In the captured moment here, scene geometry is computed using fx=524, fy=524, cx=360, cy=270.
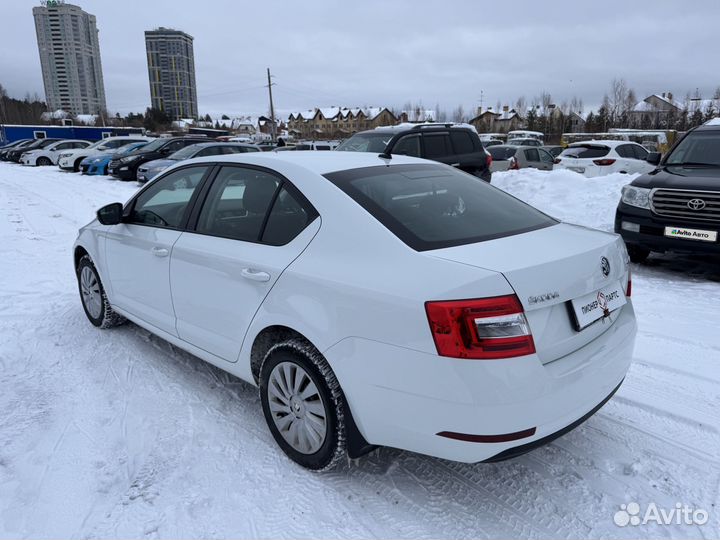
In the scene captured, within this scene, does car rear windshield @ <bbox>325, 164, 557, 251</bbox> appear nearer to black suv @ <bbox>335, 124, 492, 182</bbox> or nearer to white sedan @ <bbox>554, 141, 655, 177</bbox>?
black suv @ <bbox>335, 124, 492, 182</bbox>

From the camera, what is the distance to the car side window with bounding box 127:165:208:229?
3752 millimetres

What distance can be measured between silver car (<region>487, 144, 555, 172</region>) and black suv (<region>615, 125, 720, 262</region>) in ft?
30.4

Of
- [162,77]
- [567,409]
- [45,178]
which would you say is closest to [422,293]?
[567,409]

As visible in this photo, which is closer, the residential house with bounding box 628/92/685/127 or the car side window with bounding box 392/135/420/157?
the car side window with bounding box 392/135/420/157

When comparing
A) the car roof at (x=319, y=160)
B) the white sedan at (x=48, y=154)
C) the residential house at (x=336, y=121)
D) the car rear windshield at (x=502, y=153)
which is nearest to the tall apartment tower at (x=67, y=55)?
the residential house at (x=336, y=121)

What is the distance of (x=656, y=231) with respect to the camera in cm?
645

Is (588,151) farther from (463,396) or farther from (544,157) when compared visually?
(463,396)

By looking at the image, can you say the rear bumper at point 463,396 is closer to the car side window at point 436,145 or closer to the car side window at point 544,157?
the car side window at point 436,145

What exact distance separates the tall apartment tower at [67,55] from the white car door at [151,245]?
12236 centimetres

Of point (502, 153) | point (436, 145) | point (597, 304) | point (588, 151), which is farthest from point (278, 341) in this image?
point (502, 153)

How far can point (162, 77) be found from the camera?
106000 millimetres

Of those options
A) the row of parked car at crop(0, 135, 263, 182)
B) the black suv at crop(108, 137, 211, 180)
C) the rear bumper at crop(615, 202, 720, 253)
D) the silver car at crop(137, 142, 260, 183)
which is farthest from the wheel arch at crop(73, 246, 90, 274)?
the black suv at crop(108, 137, 211, 180)

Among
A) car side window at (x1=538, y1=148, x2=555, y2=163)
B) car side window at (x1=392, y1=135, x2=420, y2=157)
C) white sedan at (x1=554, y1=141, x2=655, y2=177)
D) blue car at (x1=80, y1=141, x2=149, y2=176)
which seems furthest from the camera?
blue car at (x1=80, y1=141, x2=149, y2=176)

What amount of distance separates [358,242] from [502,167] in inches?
609
